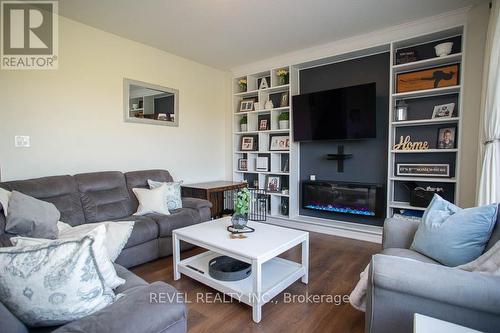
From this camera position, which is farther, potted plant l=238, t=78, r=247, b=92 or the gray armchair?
potted plant l=238, t=78, r=247, b=92

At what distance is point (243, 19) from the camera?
2826 mm

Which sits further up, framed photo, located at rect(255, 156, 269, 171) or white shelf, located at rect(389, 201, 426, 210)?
framed photo, located at rect(255, 156, 269, 171)

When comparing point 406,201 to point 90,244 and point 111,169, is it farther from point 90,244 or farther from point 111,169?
point 111,169

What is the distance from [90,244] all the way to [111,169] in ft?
8.12

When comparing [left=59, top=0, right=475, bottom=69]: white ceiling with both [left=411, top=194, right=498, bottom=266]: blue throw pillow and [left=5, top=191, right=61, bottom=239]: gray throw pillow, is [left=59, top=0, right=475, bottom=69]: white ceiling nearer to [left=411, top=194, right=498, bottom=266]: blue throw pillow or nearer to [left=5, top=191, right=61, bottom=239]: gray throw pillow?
[left=5, top=191, right=61, bottom=239]: gray throw pillow

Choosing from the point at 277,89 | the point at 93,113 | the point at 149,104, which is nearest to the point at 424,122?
the point at 277,89

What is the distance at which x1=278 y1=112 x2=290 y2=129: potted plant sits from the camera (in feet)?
13.1

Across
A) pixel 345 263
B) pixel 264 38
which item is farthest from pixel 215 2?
pixel 345 263

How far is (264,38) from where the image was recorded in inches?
131

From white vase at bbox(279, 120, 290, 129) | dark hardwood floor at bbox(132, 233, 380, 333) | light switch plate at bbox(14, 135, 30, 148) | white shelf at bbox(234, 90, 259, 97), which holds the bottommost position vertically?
dark hardwood floor at bbox(132, 233, 380, 333)

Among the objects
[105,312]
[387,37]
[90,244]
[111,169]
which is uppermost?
[387,37]

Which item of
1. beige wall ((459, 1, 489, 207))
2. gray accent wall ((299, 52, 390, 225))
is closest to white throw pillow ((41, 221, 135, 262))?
gray accent wall ((299, 52, 390, 225))

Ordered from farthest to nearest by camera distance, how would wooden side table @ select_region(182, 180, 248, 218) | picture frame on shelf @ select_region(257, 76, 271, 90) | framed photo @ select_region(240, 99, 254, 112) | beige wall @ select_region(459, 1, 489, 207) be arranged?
framed photo @ select_region(240, 99, 254, 112) → picture frame on shelf @ select_region(257, 76, 271, 90) → wooden side table @ select_region(182, 180, 248, 218) → beige wall @ select_region(459, 1, 489, 207)

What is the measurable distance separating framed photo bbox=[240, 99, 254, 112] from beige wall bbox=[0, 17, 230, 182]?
702 millimetres
